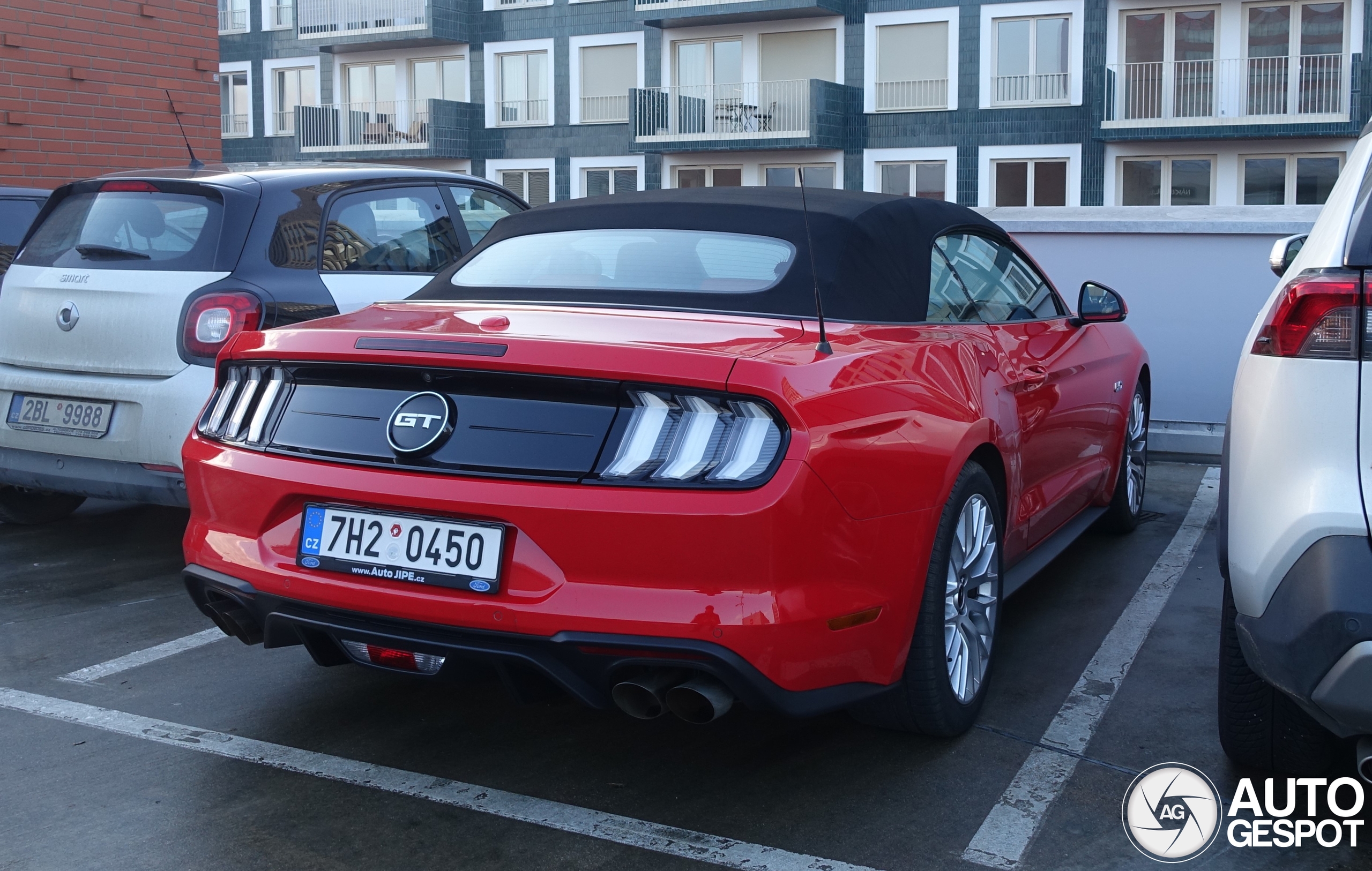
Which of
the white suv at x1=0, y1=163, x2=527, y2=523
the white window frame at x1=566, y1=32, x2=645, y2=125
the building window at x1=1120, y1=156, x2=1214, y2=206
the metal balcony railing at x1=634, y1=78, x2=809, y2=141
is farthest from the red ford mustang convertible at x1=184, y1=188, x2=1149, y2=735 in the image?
the white window frame at x1=566, y1=32, x2=645, y2=125

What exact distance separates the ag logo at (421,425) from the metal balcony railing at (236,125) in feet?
142

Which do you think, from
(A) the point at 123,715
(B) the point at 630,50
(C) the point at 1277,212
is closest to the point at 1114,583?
(A) the point at 123,715

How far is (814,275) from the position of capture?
3467mm

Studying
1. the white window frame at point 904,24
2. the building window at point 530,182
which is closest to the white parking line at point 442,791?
the white window frame at point 904,24

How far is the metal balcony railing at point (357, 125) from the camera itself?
39.8 metres

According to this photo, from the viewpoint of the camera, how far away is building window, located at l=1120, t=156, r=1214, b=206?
3059cm

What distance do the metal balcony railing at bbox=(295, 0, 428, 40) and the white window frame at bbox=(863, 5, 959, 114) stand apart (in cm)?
1294

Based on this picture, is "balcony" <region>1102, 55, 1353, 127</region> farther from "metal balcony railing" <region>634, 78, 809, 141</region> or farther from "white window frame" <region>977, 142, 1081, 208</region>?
"metal balcony railing" <region>634, 78, 809, 141</region>

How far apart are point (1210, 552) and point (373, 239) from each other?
3789mm

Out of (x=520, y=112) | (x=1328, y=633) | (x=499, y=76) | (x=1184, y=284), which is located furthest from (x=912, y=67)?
(x=1328, y=633)

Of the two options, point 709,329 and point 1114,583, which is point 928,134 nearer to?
point 1114,583

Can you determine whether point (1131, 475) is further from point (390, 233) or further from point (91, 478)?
point (91, 478)

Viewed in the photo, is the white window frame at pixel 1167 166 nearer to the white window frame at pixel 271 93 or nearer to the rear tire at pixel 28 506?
the white window frame at pixel 271 93

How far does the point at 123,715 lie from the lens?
3.86 meters
